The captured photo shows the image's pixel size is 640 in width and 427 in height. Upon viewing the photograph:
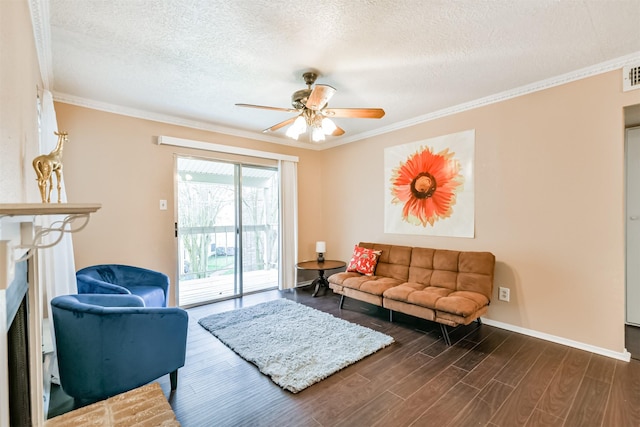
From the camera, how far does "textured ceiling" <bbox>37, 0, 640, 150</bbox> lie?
180cm

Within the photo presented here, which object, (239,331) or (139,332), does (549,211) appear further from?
(139,332)

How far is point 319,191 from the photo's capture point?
532cm

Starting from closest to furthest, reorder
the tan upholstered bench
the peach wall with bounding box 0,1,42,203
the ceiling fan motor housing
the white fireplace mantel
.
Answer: the white fireplace mantel
the peach wall with bounding box 0,1,42,203
the ceiling fan motor housing
the tan upholstered bench

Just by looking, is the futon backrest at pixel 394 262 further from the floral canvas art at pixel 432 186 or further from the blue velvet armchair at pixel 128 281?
the blue velvet armchair at pixel 128 281

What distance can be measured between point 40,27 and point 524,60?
355cm

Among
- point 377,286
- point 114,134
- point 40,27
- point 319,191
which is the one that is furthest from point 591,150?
point 114,134

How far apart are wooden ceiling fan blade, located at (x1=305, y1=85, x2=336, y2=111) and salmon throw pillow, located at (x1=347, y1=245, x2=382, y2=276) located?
2231 mm

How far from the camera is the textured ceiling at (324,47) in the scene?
1799mm

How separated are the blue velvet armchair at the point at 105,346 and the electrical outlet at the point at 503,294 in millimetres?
3183

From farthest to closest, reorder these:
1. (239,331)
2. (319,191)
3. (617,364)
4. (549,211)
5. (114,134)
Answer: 1. (319,191)
2. (114,134)
3. (239,331)
4. (549,211)
5. (617,364)

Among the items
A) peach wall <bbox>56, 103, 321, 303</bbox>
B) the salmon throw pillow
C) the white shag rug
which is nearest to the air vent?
the salmon throw pillow

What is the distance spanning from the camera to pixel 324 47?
7.14ft

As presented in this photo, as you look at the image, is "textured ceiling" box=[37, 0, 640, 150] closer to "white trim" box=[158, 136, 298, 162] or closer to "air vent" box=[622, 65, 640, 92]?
"air vent" box=[622, 65, 640, 92]

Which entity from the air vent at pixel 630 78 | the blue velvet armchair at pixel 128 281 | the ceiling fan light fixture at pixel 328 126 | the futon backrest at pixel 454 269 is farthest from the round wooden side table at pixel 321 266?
the air vent at pixel 630 78
